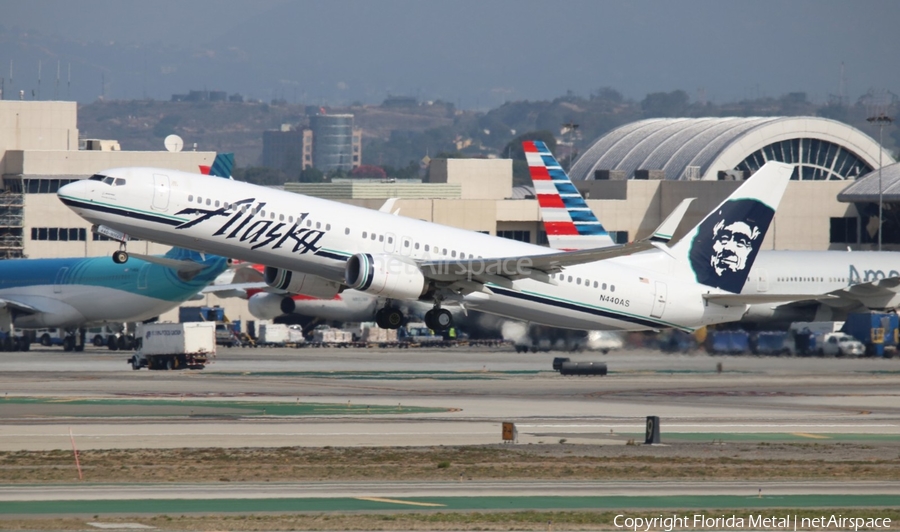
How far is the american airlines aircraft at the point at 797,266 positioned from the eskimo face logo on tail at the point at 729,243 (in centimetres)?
1742

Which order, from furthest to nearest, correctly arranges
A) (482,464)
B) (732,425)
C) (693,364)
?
(693,364) → (732,425) → (482,464)

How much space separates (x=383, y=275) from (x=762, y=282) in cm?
4288

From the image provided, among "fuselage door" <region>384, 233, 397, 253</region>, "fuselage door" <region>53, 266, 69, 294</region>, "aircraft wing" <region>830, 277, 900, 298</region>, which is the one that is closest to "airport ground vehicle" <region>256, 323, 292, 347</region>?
"fuselage door" <region>53, 266, 69, 294</region>

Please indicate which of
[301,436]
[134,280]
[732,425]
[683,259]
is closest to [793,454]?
[732,425]

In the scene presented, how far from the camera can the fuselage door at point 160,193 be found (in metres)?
44.8

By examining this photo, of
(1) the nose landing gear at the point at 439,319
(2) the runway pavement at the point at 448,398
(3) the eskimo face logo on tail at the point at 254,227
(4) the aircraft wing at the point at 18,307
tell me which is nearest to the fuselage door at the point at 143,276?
(2) the runway pavement at the point at 448,398

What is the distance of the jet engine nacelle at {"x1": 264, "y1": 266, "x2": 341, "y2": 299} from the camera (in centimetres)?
5038

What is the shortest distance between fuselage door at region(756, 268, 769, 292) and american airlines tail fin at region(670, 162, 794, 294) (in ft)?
74.5

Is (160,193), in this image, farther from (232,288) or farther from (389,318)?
(232,288)

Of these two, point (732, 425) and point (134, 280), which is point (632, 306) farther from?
point (134, 280)

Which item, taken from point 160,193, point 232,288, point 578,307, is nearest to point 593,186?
point 232,288

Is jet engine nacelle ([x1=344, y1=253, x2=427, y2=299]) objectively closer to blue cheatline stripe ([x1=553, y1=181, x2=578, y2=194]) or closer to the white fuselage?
the white fuselage

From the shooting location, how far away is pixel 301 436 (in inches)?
1516

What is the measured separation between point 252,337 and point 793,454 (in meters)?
79.6
